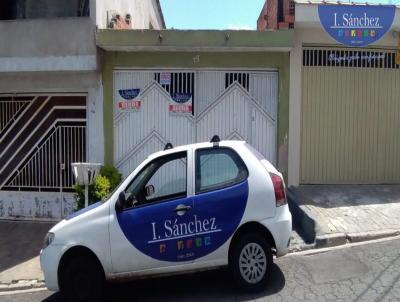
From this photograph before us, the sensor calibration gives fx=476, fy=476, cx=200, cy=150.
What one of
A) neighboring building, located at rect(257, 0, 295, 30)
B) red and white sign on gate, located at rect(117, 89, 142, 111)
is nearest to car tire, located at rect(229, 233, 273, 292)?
red and white sign on gate, located at rect(117, 89, 142, 111)

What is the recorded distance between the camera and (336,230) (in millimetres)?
7594

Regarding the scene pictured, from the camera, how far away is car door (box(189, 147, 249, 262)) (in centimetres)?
569

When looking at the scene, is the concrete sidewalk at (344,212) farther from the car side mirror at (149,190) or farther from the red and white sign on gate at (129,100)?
the red and white sign on gate at (129,100)

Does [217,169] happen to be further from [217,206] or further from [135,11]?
[135,11]

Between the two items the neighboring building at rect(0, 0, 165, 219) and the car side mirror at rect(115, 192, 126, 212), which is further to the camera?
the neighboring building at rect(0, 0, 165, 219)

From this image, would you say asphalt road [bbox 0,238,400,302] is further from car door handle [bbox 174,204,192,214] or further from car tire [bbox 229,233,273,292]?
car door handle [bbox 174,204,192,214]

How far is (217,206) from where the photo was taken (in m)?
5.70

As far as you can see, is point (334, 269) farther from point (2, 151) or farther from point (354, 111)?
point (2, 151)

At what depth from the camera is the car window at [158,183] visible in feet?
18.9

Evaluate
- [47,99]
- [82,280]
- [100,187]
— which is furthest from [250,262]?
[47,99]

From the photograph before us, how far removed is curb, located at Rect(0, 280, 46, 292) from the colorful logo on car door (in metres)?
2.22

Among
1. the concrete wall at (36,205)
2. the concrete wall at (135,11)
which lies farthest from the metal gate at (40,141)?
the concrete wall at (135,11)

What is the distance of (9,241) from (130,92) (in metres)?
3.79

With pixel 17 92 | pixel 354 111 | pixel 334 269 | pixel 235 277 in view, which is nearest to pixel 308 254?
pixel 334 269
